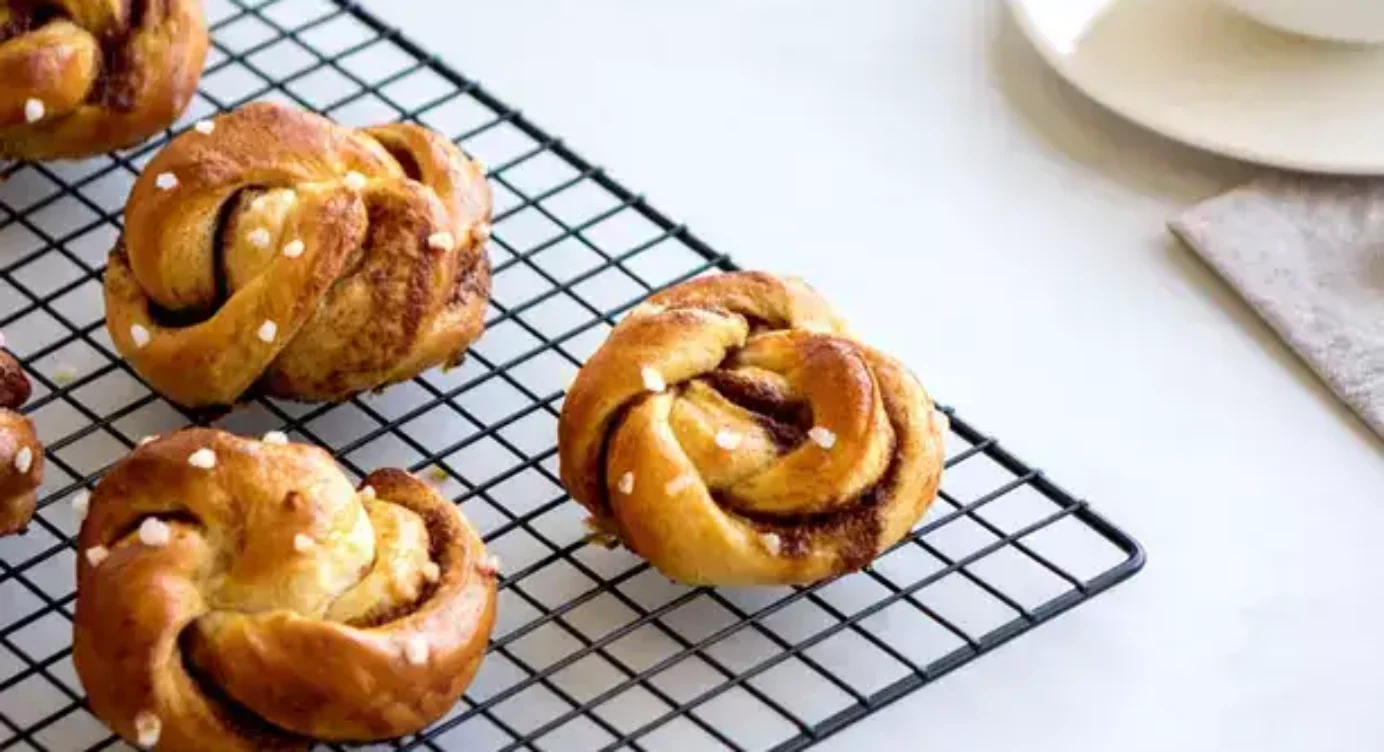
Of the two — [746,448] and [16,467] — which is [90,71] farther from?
[746,448]

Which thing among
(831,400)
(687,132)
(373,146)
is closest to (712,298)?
(831,400)

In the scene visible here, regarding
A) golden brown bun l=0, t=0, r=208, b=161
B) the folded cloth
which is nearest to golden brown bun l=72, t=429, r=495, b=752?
golden brown bun l=0, t=0, r=208, b=161

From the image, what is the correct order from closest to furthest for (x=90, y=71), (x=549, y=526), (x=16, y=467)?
(x=16, y=467), (x=549, y=526), (x=90, y=71)

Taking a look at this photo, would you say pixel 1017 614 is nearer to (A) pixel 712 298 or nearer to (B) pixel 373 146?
(A) pixel 712 298

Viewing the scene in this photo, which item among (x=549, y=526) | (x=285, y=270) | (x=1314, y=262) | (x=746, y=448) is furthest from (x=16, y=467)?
(x=1314, y=262)

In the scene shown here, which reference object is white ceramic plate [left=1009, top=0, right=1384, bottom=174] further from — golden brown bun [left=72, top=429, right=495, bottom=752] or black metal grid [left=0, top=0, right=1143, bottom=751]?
golden brown bun [left=72, top=429, right=495, bottom=752]

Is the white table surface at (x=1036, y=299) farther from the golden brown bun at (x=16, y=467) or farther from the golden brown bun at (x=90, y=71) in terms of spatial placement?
the golden brown bun at (x=16, y=467)
